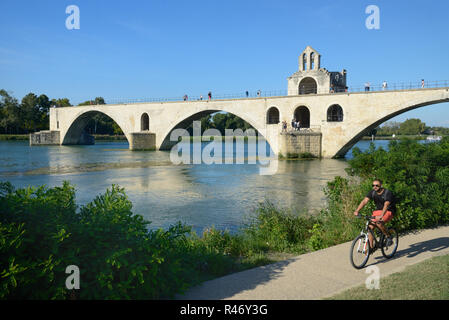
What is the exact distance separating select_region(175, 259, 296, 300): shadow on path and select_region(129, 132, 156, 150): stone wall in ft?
156

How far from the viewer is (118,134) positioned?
103 metres

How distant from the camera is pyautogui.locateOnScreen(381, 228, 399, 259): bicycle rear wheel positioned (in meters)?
6.21

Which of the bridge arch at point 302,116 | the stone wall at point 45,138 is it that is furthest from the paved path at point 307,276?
the stone wall at point 45,138

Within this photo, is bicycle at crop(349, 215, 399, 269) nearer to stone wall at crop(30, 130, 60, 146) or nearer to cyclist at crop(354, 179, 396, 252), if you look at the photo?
cyclist at crop(354, 179, 396, 252)

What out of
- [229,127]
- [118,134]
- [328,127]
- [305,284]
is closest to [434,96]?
[328,127]

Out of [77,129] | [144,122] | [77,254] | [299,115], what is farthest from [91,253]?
[77,129]

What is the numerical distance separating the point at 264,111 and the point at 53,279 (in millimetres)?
38731

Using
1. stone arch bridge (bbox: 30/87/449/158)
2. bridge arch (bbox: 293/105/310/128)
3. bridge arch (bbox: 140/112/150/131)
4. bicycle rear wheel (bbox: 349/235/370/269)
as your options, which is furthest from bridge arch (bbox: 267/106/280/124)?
bicycle rear wheel (bbox: 349/235/370/269)

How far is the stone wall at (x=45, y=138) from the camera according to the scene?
6206cm

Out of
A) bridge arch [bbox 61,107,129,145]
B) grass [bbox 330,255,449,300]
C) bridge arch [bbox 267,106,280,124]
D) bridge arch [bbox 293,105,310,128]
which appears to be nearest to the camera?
grass [bbox 330,255,449,300]

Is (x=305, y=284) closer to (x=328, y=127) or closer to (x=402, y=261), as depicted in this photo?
(x=402, y=261)

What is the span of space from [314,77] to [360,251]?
39.1m

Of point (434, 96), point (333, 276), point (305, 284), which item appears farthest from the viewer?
point (434, 96)

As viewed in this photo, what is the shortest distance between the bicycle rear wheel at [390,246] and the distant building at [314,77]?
3687 cm
